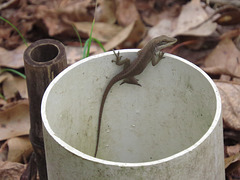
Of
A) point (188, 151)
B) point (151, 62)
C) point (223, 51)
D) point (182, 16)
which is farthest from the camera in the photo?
point (182, 16)

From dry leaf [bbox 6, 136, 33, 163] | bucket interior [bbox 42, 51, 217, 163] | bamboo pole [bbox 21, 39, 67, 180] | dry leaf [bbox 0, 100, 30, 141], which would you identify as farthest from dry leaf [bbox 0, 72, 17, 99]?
bucket interior [bbox 42, 51, 217, 163]

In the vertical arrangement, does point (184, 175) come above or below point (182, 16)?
above

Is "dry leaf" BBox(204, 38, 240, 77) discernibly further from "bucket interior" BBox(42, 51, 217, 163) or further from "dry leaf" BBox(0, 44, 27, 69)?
"dry leaf" BBox(0, 44, 27, 69)

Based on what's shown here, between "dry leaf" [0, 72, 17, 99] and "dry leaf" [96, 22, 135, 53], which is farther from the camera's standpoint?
"dry leaf" [96, 22, 135, 53]

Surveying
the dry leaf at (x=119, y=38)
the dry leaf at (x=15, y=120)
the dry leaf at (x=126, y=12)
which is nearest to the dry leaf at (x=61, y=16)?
the dry leaf at (x=126, y=12)

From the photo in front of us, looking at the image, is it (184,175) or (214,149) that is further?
(214,149)

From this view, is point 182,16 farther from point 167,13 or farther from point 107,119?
point 107,119

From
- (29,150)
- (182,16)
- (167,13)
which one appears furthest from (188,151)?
(167,13)
